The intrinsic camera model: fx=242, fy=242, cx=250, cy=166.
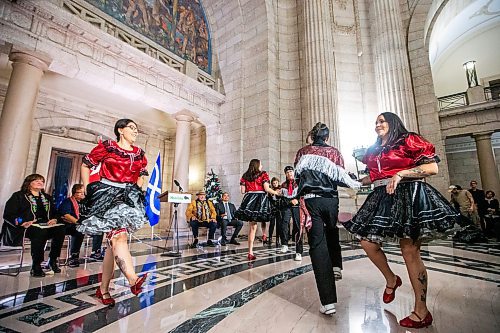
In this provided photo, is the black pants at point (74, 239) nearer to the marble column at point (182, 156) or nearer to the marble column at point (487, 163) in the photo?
the marble column at point (182, 156)

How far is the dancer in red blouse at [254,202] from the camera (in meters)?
3.80

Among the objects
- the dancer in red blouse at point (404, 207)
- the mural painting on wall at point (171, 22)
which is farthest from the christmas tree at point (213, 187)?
the dancer in red blouse at point (404, 207)

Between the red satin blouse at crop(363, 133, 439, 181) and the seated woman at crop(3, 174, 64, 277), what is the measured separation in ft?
12.6

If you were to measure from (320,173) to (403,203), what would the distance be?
657mm

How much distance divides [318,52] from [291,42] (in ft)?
5.21

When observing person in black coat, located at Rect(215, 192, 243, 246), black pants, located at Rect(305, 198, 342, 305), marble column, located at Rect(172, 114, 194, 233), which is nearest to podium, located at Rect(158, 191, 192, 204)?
person in black coat, located at Rect(215, 192, 243, 246)

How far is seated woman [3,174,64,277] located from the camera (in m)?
3.04

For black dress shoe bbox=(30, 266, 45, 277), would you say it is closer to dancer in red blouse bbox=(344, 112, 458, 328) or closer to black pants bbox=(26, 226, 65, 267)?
black pants bbox=(26, 226, 65, 267)

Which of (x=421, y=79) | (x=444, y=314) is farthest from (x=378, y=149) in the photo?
(x=421, y=79)

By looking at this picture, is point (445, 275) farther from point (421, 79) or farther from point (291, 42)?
point (291, 42)

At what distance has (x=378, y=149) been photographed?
188cm

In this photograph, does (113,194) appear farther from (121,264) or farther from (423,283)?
(423,283)

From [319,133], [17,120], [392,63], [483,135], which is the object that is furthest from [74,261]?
[483,135]

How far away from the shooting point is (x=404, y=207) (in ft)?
5.28
